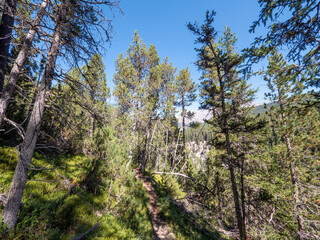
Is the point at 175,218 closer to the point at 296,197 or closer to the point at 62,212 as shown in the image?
the point at 296,197

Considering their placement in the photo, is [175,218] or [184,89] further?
[184,89]

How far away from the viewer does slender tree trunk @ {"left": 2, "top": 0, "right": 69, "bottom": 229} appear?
2.33 meters

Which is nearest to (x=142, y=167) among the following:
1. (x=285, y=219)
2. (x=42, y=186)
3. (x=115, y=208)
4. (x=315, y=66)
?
(x=115, y=208)

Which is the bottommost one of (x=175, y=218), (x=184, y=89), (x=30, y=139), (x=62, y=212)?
(x=175, y=218)

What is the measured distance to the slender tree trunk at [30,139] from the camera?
2.33m

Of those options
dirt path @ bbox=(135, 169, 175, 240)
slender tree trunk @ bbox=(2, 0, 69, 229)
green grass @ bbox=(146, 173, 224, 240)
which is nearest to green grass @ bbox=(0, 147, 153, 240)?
slender tree trunk @ bbox=(2, 0, 69, 229)

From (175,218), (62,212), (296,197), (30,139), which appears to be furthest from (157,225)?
(30,139)

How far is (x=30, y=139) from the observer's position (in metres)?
2.48

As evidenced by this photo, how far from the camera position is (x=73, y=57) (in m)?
2.88

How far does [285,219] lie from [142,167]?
11.5 m

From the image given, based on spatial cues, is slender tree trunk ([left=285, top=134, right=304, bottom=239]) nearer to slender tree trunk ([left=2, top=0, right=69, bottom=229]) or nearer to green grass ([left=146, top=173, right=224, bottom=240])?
green grass ([left=146, top=173, right=224, bottom=240])

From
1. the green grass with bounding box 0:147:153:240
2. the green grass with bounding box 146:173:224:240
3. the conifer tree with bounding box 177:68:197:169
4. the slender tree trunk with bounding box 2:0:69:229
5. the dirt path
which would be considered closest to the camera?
the slender tree trunk with bounding box 2:0:69:229

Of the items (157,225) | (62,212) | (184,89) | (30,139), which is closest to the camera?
(30,139)

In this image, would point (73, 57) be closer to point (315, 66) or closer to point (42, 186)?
point (42, 186)
